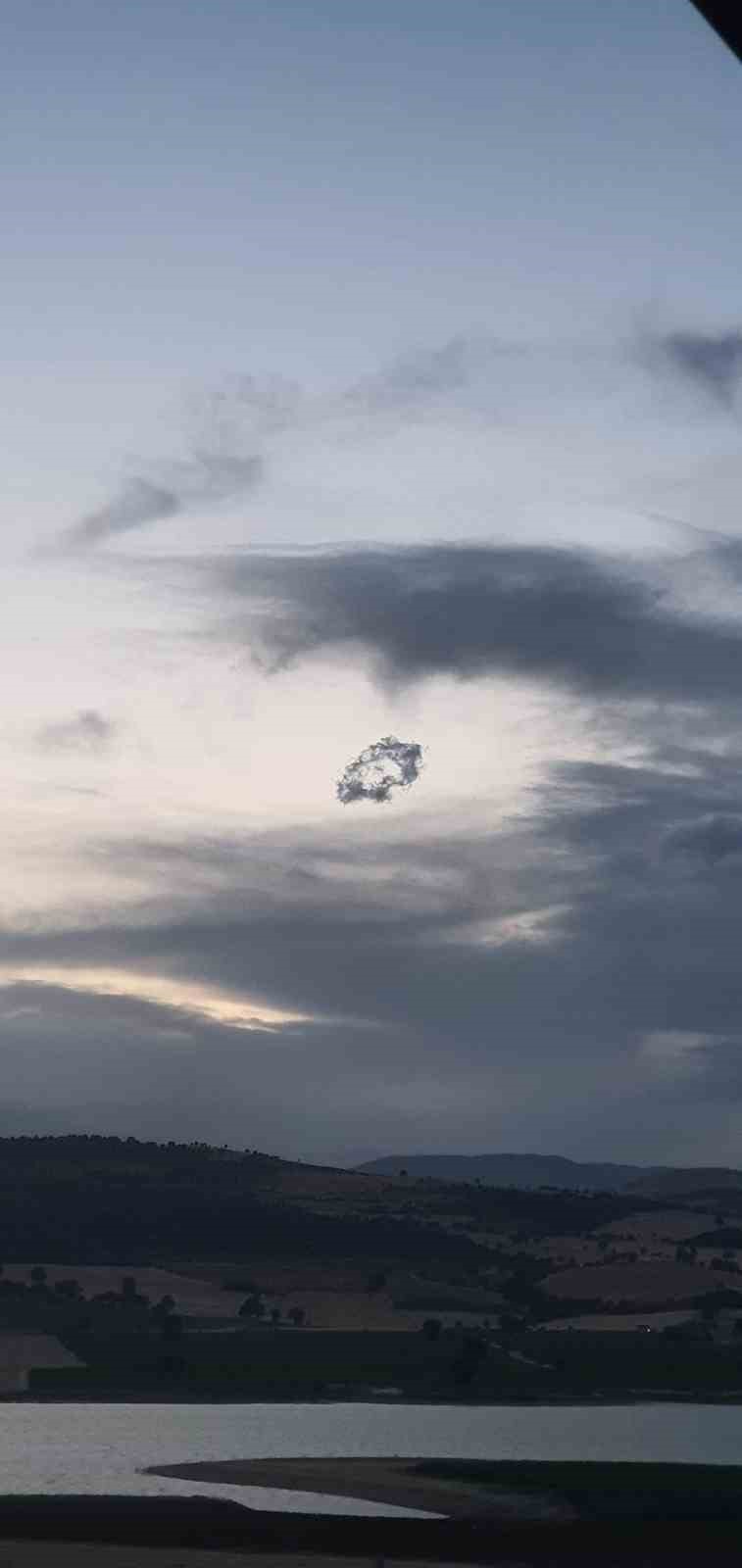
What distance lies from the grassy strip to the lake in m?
5.04

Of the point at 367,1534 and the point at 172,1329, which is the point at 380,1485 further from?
the point at 172,1329

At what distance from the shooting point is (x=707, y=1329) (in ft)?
536

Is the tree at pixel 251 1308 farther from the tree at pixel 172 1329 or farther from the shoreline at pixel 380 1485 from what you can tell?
the shoreline at pixel 380 1485

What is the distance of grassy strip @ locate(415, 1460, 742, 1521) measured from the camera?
77000 millimetres

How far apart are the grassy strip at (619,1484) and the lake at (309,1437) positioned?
504cm

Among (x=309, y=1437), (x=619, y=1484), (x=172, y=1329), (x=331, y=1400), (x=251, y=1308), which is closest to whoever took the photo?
(x=619, y=1484)

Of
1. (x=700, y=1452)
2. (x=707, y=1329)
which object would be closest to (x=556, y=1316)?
(x=707, y=1329)

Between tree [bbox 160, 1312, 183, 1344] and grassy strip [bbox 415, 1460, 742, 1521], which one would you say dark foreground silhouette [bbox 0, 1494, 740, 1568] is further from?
tree [bbox 160, 1312, 183, 1344]

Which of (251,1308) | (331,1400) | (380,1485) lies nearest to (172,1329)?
(251,1308)

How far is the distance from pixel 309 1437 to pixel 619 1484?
98.4ft

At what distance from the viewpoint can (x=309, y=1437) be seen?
110 metres

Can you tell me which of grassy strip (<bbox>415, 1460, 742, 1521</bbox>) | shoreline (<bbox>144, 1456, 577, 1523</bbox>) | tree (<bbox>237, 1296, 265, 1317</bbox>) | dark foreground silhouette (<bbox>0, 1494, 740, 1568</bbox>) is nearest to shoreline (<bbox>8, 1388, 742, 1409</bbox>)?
tree (<bbox>237, 1296, 265, 1317</bbox>)

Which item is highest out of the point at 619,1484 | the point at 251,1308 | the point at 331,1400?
the point at 251,1308

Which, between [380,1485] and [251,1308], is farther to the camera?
[251,1308]
